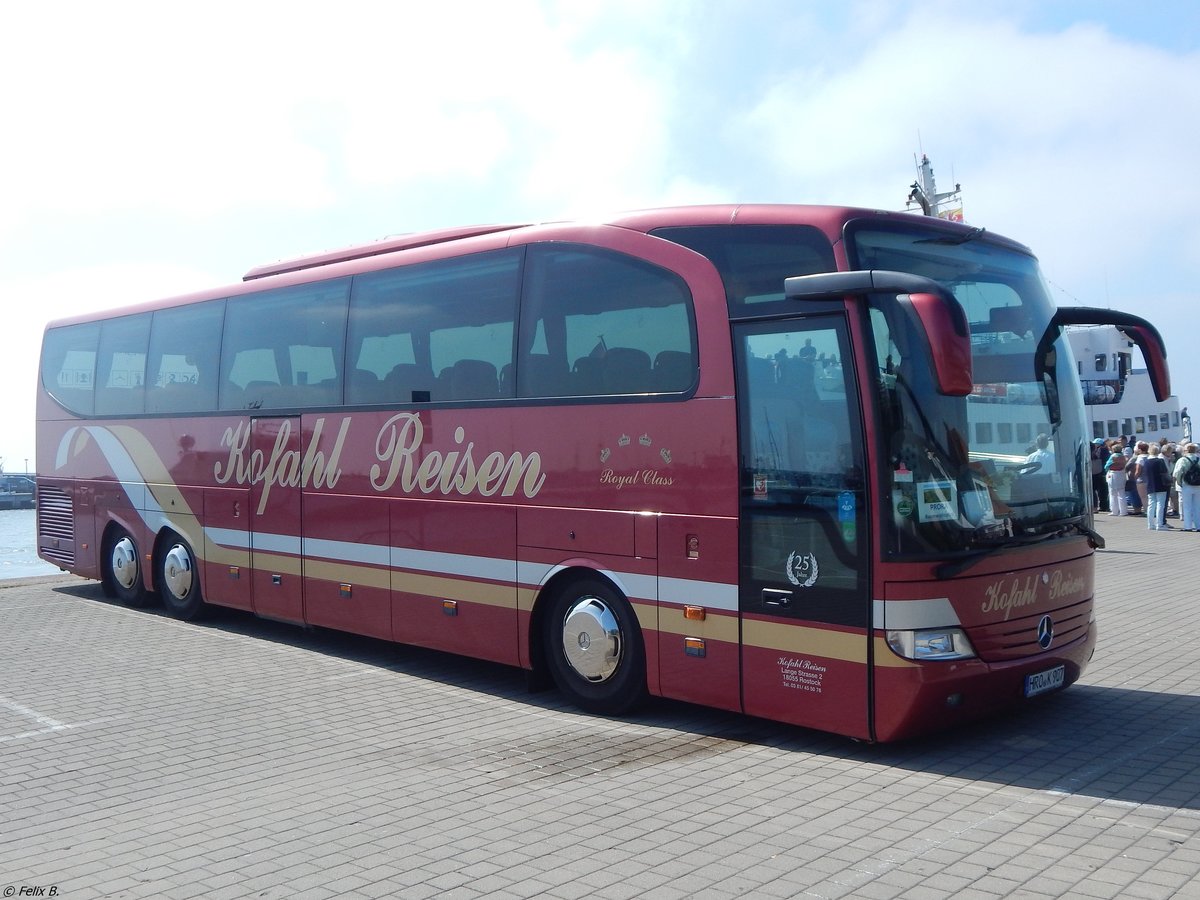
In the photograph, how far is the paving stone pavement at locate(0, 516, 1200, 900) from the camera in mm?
5023

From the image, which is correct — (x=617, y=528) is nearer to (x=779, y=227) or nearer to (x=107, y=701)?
(x=779, y=227)

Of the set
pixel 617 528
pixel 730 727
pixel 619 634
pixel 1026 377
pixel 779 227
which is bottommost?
pixel 730 727

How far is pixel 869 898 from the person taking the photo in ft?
15.4

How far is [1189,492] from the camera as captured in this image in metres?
23.1

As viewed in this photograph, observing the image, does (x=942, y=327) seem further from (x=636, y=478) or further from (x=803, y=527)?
(x=636, y=478)

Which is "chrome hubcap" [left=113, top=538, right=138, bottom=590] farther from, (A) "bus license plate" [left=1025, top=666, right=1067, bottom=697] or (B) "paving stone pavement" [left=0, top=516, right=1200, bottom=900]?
(A) "bus license plate" [left=1025, top=666, right=1067, bottom=697]

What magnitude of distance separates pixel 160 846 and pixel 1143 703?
654 cm

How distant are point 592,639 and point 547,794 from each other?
196 cm

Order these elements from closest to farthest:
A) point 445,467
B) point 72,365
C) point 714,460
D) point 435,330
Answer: point 714,460, point 445,467, point 435,330, point 72,365

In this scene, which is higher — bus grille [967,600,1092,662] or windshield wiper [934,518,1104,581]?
windshield wiper [934,518,1104,581]

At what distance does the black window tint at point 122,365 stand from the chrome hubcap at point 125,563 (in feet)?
5.45

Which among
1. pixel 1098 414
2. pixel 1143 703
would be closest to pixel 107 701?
pixel 1143 703

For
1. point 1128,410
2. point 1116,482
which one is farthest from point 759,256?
point 1128,410

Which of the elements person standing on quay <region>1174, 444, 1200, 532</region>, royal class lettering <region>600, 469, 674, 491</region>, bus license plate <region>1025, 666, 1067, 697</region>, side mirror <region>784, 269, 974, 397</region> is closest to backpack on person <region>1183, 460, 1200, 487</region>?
person standing on quay <region>1174, 444, 1200, 532</region>
